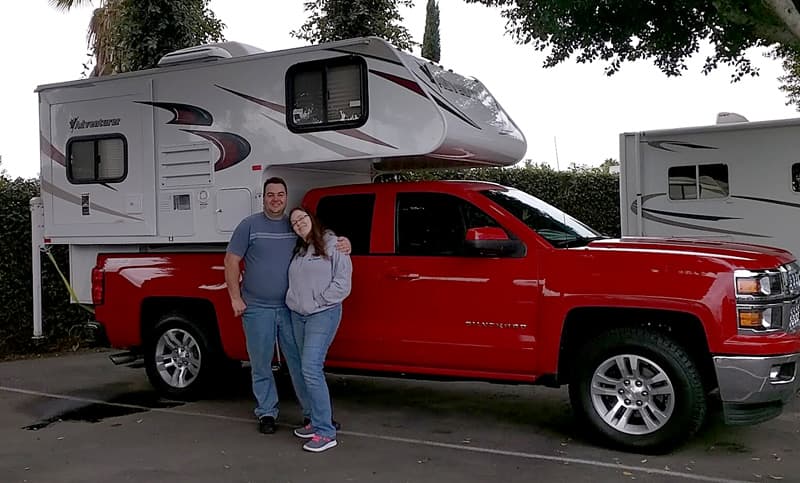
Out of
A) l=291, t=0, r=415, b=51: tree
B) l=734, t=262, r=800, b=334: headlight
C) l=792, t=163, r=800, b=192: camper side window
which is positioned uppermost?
l=291, t=0, r=415, b=51: tree

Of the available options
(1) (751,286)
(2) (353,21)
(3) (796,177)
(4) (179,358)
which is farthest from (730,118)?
(4) (179,358)

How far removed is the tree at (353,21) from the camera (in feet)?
39.4

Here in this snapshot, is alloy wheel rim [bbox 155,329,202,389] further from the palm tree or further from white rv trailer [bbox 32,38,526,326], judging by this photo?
the palm tree

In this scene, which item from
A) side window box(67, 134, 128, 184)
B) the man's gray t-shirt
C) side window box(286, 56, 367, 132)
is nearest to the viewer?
the man's gray t-shirt

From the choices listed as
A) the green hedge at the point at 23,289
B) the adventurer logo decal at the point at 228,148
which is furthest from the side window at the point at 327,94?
the green hedge at the point at 23,289

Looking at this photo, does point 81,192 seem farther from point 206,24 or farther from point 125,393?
point 206,24

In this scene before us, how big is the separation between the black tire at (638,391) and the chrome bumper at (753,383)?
0.65 ft

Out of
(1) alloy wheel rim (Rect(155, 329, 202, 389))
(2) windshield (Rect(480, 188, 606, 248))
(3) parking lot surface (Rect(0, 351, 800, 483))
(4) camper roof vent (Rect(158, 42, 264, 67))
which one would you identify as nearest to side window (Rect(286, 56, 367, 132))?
(4) camper roof vent (Rect(158, 42, 264, 67))

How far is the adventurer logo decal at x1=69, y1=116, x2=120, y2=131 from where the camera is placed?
299 inches

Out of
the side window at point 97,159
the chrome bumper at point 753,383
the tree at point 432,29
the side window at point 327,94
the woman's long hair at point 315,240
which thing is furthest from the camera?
the tree at point 432,29

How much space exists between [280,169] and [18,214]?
4.64 m

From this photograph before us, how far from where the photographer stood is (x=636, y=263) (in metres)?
5.51

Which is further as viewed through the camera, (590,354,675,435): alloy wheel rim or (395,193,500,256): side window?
(395,193,500,256): side window

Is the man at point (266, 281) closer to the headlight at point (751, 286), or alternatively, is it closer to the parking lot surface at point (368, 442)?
the parking lot surface at point (368, 442)
